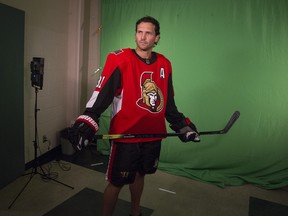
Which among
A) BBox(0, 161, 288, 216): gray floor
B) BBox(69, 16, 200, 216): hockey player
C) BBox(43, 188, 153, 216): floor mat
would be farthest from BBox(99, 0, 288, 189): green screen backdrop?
BBox(69, 16, 200, 216): hockey player

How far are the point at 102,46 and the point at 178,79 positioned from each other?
1131 millimetres

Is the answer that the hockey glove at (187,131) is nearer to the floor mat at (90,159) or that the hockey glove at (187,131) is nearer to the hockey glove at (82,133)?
the hockey glove at (82,133)

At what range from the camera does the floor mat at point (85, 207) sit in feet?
6.68

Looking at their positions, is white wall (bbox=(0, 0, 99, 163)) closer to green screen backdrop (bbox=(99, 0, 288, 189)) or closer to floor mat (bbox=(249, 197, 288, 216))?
green screen backdrop (bbox=(99, 0, 288, 189))

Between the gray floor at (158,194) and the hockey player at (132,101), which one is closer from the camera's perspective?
the hockey player at (132,101)

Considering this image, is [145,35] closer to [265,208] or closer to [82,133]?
[82,133]

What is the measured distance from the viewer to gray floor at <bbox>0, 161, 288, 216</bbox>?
2.15m

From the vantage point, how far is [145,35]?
5.27ft

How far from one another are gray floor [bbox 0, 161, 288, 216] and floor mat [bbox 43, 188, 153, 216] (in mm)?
66

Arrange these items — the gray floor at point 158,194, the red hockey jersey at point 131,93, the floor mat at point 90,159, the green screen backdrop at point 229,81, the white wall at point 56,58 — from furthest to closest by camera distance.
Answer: the floor mat at point 90,159 < the white wall at point 56,58 < the green screen backdrop at point 229,81 < the gray floor at point 158,194 < the red hockey jersey at point 131,93

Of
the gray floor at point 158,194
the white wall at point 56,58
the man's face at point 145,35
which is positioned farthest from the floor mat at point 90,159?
the man's face at point 145,35

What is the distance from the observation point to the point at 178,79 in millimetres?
2963

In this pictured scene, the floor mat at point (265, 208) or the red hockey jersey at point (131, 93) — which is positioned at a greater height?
the red hockey jersey at point (131, 93)

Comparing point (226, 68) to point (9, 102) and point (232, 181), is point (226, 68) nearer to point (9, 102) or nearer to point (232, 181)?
point (232, 181)
